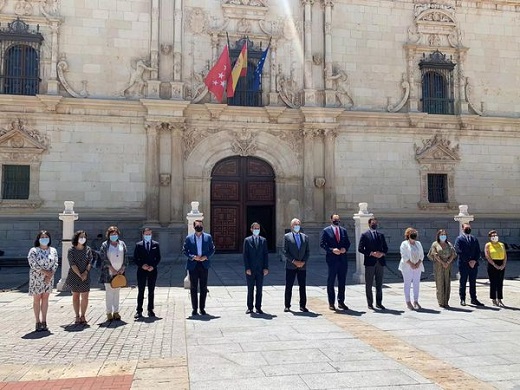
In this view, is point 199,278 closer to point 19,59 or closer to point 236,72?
point 236,72

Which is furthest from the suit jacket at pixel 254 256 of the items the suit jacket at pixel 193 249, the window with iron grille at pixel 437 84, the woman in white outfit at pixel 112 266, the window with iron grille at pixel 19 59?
the window with iron grille at pixel 437 84

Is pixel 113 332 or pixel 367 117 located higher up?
pixel 367 117

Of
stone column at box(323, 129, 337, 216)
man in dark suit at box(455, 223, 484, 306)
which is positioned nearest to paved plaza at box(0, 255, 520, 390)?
man in dark suit at box(455, 223, 484, 306)

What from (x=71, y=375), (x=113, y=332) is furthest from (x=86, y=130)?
(x=71, y=375)

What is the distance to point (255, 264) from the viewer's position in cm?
926

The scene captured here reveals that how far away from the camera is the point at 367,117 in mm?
20547

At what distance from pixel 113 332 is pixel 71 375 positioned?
2.20 metres

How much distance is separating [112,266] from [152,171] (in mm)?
10711

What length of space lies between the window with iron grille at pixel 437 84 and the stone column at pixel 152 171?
12.7 metres

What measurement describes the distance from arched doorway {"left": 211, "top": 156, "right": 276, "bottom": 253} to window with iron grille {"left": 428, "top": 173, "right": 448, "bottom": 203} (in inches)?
299

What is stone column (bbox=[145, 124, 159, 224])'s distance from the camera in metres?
18.6

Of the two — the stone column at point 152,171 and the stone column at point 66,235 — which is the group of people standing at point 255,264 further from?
the stone column at point 152,171

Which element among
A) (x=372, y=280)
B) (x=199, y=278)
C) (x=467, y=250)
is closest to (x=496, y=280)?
(x=467, y=250)

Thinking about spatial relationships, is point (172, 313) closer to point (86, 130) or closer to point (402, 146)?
point (86, 130)
